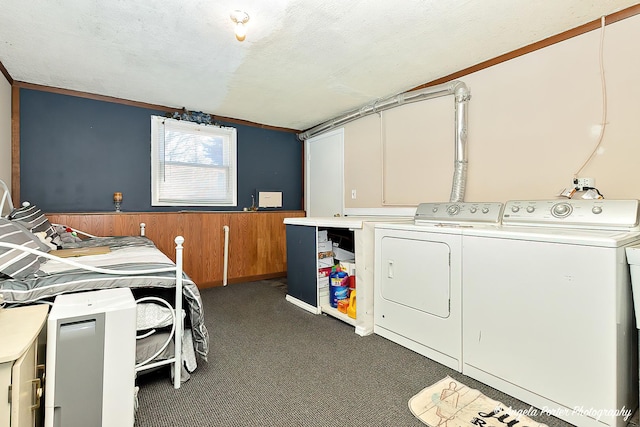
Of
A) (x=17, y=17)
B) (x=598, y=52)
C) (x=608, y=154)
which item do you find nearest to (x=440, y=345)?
(x=608, y=154)

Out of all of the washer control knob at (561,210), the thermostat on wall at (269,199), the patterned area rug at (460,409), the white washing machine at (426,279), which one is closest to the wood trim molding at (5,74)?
the thermostat on wall at (269,199)

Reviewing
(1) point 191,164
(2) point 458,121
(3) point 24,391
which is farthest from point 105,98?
(2) point 458,121

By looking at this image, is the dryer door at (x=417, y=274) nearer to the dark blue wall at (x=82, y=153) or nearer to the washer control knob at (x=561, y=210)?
the washer control knob at (x=561, y=210)

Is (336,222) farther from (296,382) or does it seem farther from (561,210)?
(561,210)

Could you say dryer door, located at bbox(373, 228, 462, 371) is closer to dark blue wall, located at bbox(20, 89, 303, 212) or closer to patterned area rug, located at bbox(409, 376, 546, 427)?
patterned area rug, located at bbox(409, 376, 546, 427)

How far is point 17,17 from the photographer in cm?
186

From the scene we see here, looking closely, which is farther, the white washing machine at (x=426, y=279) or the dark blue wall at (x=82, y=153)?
the dark blue wall at (x=82, y=153)

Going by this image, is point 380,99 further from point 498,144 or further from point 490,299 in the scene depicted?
point 490,299

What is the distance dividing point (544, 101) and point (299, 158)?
3242 mm

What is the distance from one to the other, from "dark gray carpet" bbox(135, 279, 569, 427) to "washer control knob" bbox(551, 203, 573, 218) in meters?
1.03

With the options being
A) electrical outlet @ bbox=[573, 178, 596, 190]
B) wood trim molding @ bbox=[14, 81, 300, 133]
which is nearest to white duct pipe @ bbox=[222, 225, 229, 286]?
wood trim molding @ bbox=[14, 81, 300, 133]

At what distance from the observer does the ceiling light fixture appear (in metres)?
1.81

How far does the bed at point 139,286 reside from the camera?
1366 mm

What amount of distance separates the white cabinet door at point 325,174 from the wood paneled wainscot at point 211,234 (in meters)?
0.35
